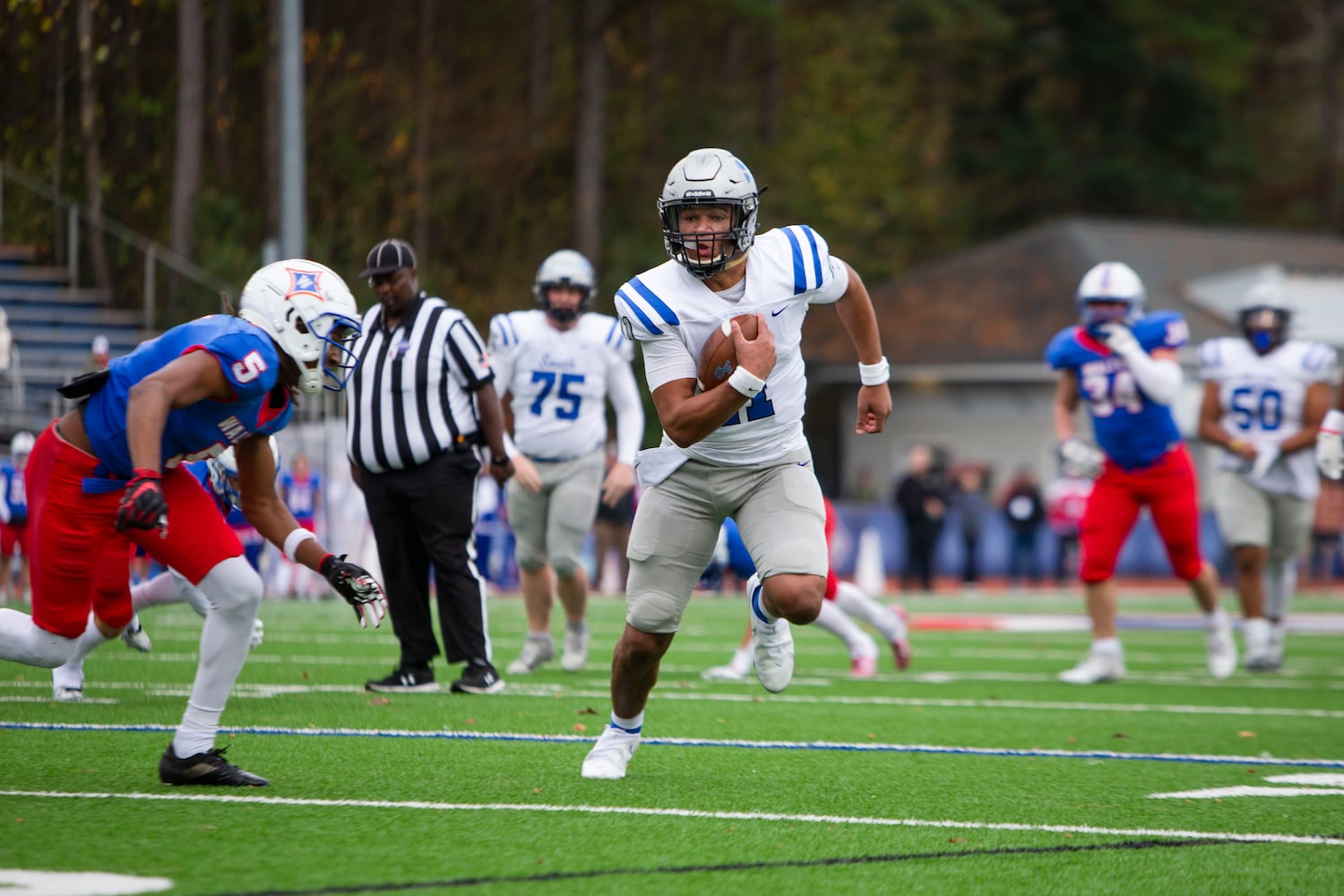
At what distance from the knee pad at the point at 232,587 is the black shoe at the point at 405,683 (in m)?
2.63

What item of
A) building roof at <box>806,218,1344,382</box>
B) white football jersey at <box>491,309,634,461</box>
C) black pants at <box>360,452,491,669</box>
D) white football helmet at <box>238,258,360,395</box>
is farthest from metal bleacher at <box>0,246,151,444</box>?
building roof at <box>806,218,1344,382</box>

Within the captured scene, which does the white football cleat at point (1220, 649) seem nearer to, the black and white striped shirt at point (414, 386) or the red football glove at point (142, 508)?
the black and white striped shirt at point (414, 386)

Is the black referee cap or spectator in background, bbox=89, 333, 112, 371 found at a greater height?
the black referee cap

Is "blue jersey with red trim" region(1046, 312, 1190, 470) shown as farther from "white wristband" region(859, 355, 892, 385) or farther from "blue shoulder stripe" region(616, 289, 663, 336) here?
"blue shoulder stripe" region(616, 289, 663, 336)

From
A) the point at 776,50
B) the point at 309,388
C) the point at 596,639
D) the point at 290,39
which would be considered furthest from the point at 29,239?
the point at 776,50

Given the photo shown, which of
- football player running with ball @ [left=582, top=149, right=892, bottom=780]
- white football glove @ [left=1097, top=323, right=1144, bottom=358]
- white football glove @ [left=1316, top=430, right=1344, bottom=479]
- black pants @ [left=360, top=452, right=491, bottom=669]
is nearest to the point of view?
football player running with ball @ [left=582, top=149, right=892, bottom=780]

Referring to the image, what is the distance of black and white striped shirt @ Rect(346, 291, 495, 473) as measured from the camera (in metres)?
7.26

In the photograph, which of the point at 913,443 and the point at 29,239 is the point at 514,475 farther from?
the point at 913,443

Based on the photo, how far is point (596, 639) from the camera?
35.4 feet

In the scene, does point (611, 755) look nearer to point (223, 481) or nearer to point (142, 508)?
point (142, 508)

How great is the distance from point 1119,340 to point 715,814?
4.65 m

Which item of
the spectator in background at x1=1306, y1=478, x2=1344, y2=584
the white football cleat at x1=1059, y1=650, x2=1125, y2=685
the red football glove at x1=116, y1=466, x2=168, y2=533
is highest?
the red football glove at x1=116, y1=466, x2=168, y2=533

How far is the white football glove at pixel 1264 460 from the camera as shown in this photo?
927 centimetres

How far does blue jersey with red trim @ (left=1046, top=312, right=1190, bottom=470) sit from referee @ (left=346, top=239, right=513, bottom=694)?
303cm
